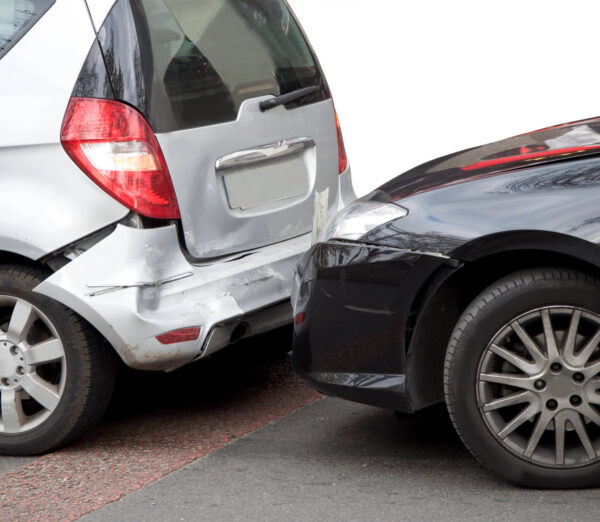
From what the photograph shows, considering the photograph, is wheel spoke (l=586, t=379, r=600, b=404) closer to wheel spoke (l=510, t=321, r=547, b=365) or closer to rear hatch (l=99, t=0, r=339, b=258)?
wheel spoke (l=510, t=321, r=547, b=365)

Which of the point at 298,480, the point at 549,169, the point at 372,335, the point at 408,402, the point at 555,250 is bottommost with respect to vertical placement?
the point at 298,480

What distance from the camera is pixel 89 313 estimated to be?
3.97m

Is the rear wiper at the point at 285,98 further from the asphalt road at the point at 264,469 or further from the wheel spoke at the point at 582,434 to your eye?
the wheel spoke at the point at 582,434

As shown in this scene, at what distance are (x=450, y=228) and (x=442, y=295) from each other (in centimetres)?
22

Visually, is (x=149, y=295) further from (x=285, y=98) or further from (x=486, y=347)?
(x=486, y=347)

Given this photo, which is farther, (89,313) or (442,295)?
(89,313)

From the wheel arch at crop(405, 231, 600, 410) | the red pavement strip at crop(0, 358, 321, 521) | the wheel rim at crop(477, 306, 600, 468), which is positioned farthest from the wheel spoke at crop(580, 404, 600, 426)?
the red pavement strip at crop(0, 358, 321, 521)

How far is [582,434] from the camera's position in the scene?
349cm

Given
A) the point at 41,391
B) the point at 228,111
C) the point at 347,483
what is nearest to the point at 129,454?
the point at 41,391

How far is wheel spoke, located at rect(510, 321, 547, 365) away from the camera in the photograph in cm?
347

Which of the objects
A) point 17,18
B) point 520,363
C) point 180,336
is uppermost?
point 17,18

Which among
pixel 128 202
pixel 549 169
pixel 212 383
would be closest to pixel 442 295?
pixel 549 169

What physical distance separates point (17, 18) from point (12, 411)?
1.44 metres

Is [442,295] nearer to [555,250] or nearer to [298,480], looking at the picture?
[555,250]
